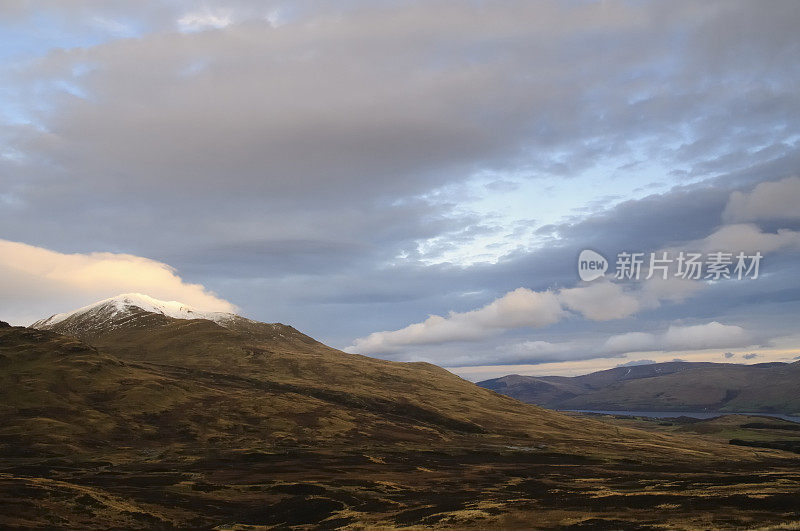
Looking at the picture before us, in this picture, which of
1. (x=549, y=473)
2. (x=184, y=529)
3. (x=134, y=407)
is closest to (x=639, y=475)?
(x=549, y=473)

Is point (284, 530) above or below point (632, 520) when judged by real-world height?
below

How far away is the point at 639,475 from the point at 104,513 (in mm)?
99011

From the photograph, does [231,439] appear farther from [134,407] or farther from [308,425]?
[134,407]

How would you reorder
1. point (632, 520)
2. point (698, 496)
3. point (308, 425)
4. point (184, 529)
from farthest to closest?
point (308, 425) < point (184, 529) < point (698, 496) < point (632, 520)

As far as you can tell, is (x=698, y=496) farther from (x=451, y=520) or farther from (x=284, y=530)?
(x=284, y=530)

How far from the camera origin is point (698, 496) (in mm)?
65250

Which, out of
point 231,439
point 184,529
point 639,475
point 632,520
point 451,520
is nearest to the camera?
point 632,520

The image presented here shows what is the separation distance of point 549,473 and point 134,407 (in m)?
141

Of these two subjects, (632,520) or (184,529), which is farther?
(184,529)

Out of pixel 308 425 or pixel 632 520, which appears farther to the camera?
pixel 308 425

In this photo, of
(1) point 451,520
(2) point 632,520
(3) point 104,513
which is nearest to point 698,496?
(2) point 632,520

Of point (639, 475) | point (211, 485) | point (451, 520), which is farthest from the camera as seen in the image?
point (639, 475)

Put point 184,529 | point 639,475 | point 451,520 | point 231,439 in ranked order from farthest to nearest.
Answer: point 231,439, point 639,475, point 184,529, point 451,520

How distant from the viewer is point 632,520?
5347 centimetres
